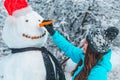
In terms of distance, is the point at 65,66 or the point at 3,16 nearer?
the point at 65,66

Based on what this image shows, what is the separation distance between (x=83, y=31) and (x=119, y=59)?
0.71 metres

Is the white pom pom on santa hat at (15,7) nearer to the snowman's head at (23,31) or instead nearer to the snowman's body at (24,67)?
the snowman's head at (23,31)

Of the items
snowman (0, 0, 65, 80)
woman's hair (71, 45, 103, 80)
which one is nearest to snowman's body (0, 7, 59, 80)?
snowman (0, 0, 65, 80)

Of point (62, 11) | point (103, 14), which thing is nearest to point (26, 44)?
point (62, 11)

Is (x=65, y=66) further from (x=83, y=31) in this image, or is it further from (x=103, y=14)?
(x=103, y=14)

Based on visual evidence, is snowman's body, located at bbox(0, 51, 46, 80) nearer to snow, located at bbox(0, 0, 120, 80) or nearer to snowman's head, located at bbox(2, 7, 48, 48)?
snowman's head, located at bbox(2, 7, 48, 48)

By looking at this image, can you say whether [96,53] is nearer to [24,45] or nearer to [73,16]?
[24,45]

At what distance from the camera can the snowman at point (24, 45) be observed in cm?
204

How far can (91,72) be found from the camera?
A: 6.75 ft

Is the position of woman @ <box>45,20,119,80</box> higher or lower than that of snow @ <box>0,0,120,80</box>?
higher

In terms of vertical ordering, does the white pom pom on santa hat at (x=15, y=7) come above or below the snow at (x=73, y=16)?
above

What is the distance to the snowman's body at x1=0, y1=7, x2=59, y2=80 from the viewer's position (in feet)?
6.70

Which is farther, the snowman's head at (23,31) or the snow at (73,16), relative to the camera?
the snow at (73,16)

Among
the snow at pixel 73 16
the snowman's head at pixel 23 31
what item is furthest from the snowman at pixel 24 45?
the snow at pixel 73 16
